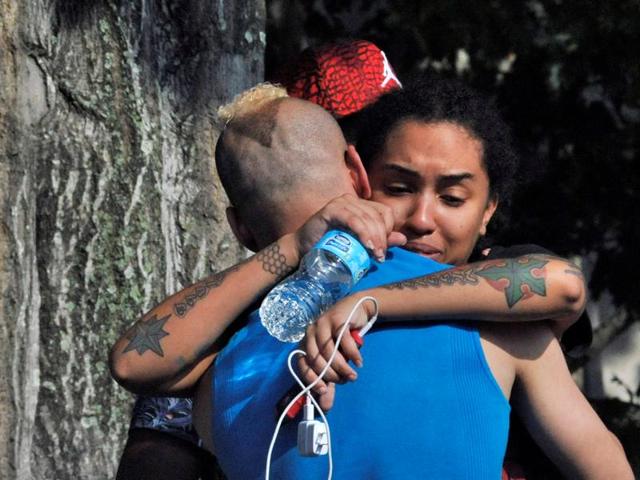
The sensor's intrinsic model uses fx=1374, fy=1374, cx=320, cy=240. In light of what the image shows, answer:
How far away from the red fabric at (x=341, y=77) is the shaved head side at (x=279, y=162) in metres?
0.54

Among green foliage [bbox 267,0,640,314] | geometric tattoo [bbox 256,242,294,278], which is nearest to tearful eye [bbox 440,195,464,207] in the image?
geometric tattoo [bbox 256,242,294,278]

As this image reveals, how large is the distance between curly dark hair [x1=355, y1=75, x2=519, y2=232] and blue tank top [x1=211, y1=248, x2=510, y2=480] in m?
0.67

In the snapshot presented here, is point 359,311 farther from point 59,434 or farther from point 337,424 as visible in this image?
point 59,434

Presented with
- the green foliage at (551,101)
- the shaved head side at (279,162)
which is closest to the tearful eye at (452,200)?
the shaved head side at (279,162)

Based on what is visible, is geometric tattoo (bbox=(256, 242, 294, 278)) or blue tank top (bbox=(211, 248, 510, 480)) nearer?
blue tank top (bbox=(211, 248, 510, 480))

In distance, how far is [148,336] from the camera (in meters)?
2.79

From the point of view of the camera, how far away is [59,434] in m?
4.26

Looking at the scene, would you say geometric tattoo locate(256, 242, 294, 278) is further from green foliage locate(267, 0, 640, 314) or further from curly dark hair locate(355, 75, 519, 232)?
green foliage locate(267, 0, 640, 314)

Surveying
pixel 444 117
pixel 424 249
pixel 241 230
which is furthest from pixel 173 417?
pixel 444 117

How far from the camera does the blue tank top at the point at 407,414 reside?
2.51m

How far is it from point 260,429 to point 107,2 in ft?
7.09

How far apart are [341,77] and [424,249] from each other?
75 centimetres

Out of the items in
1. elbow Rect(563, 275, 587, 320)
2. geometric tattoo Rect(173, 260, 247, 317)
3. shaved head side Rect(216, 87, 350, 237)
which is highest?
shaved head side Rect(216, 87, 350, 237)

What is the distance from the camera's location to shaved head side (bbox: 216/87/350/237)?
2830mm
